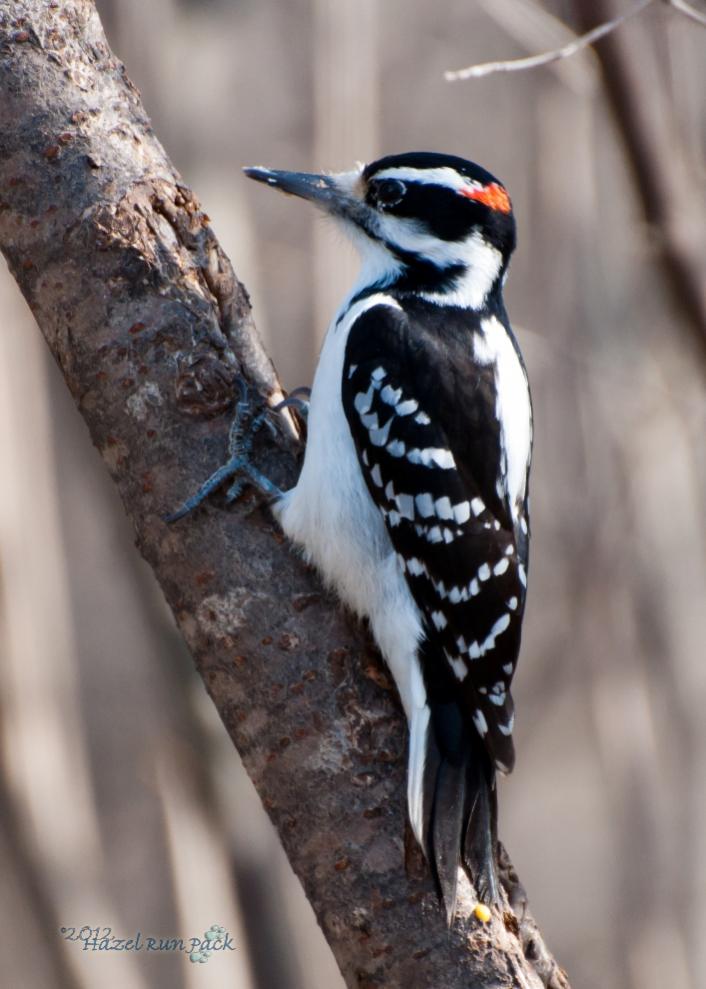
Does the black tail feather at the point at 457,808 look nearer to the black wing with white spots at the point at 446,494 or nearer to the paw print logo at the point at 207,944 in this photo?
the black wing with white spots at the point at 446,494

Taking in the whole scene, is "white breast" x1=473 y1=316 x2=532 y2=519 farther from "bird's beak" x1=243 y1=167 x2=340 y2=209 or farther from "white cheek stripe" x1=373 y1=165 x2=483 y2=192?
"bird's beak" x1=243 y1=167 x2=340 y2=209

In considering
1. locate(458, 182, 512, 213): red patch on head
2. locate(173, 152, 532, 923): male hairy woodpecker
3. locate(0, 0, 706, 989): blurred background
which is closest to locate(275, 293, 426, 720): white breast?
locate(173, 152, 532, 923): male hairy woodpecker

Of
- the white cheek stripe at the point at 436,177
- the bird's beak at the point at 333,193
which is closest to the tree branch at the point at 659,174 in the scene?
the white cheek stripe at the point at 436,177

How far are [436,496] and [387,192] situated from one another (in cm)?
100

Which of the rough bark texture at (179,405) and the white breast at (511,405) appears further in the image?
the white breast at (511,405)

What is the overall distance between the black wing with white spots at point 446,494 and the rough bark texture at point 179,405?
0.89 ft

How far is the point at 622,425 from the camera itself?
17.2 feet

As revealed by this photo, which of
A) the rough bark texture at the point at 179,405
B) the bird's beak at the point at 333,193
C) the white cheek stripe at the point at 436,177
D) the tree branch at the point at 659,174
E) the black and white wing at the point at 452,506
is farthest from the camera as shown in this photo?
the tree branch at the point at 659,174

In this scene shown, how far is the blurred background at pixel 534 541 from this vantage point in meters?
3.84

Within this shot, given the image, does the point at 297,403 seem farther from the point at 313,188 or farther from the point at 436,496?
the point at 313,188

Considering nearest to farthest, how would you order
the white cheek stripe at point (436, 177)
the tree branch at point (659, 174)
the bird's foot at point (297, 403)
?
the bird's foot at point (297, 403) → the white cheek stripe at point (436, 177) → the tree branch at point (659, 174)

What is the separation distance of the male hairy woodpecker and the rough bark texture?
106 mm

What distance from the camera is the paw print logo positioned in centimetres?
380

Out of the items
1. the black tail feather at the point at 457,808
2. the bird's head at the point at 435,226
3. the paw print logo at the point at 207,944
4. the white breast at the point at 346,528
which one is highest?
the bird's head at the point at 435,226
